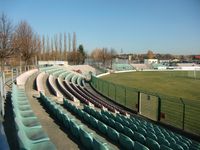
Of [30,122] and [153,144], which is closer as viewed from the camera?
[153,144]

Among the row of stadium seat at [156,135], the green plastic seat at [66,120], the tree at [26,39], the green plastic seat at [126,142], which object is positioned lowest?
the row of stadium seat at [156,135]

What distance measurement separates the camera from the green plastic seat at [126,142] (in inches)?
309

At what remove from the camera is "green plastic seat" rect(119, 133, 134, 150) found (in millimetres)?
7840

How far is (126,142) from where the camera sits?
8141mm

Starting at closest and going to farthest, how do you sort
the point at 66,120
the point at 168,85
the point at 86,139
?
the point at 86,139, the point at 66,120, the point at 168,85

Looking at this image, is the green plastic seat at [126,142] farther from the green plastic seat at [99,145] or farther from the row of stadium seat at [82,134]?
the green plastic seat at [99,145]

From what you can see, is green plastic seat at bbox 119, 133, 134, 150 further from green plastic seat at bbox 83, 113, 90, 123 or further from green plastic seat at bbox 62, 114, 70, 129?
green plastic seat at bbox 83, 113, 90, 123

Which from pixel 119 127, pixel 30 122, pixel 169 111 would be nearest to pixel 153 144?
pixel 119 127

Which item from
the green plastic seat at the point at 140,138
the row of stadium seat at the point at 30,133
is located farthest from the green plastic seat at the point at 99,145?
the green plastic seat at the point at 140,138

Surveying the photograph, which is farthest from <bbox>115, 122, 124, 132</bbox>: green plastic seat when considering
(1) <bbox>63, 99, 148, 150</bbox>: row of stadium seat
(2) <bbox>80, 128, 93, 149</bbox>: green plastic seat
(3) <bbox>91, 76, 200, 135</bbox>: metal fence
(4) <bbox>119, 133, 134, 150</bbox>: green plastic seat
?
(3) <bbox>91, 76, 200, 135</bbox>: metal fence

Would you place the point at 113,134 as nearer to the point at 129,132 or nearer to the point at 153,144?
the point at 129,132

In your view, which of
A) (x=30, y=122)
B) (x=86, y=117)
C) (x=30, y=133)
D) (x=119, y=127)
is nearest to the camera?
(x=30, y=133)

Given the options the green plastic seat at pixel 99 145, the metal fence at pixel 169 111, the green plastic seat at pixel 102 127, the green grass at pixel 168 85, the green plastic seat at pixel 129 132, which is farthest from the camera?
the green grass at pixel 168 85

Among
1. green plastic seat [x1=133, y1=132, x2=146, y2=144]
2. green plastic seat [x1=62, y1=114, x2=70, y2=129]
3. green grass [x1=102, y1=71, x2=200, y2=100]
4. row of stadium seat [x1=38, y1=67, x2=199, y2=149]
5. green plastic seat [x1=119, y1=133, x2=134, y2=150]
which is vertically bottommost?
green grass [x1=102, y1=71, x2=200, y2=100]
